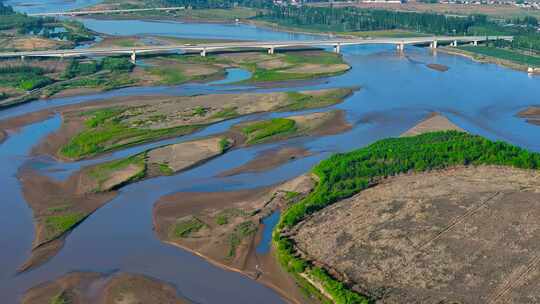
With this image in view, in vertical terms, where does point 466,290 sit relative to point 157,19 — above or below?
below

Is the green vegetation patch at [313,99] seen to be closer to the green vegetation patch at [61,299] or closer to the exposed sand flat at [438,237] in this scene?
the exposed sand flat at [438,237]

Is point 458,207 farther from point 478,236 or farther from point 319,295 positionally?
point 319,295

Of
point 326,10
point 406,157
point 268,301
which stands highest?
point 326,10

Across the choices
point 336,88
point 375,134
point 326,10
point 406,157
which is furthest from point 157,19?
point 406,157

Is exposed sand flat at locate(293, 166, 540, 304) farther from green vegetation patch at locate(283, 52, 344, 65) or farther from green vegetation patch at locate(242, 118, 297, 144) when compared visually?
green vegetation patch at locate(283, 52, 344, 65)

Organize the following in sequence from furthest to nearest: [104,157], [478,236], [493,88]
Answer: [493,88] → [104,157] → [478,236]

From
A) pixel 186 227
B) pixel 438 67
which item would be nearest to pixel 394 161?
pixel 186 227

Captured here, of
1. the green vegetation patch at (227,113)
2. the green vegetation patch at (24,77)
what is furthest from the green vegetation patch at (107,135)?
the green vegetation patch at (24,77)

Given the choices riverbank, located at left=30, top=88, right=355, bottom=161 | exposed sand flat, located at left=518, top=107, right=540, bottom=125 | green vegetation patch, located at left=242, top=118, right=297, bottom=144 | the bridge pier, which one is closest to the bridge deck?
the bridge pier
